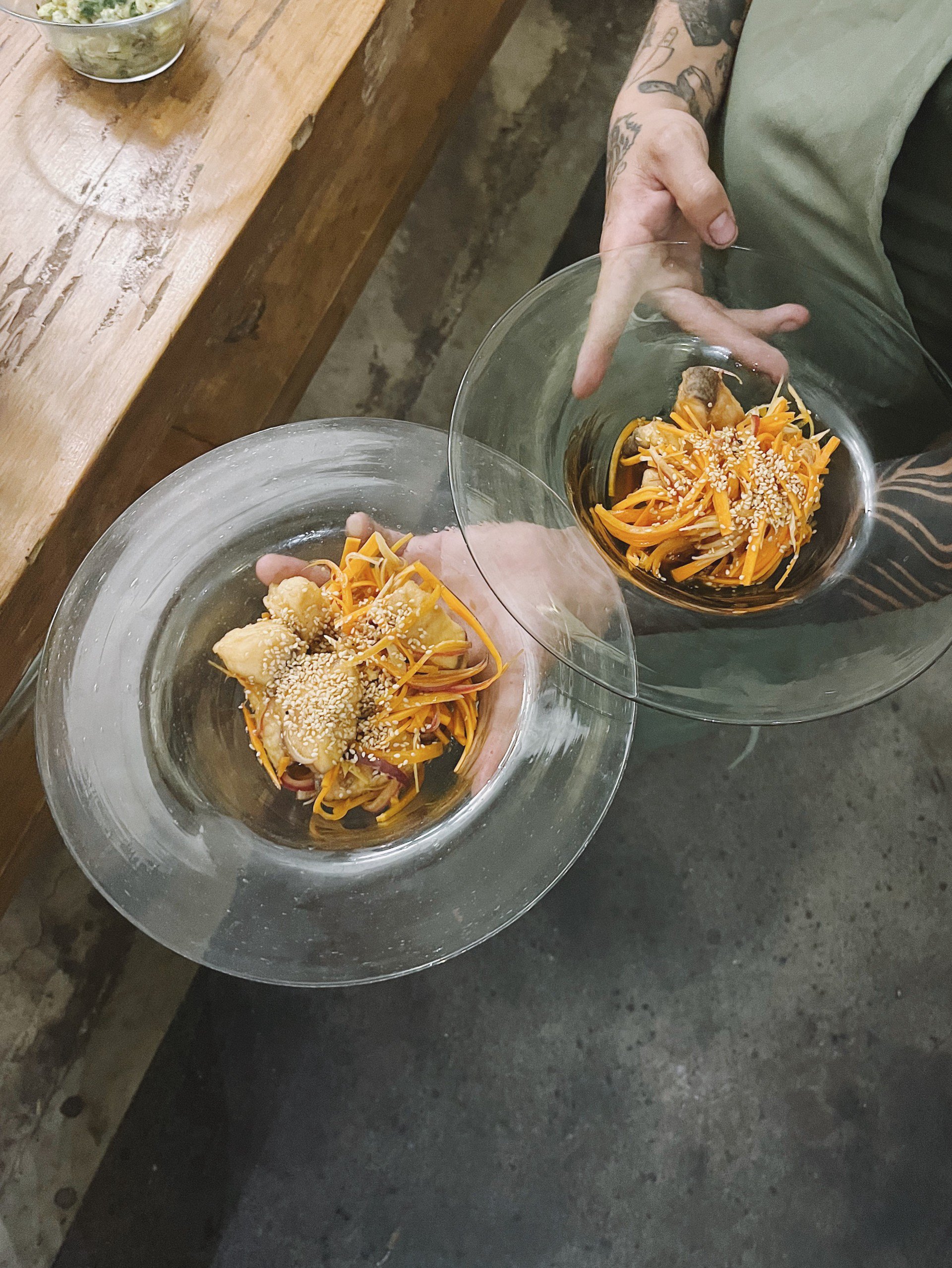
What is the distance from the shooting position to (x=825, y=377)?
1.11m

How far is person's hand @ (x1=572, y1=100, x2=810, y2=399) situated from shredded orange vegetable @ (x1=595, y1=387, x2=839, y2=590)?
0.09 metres

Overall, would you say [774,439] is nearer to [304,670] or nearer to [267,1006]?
[304,670]

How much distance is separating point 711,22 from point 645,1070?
2.00 meters

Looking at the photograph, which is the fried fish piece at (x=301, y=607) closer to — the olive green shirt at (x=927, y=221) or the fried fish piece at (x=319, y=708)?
the fried fish piece at (x=319, y=708)

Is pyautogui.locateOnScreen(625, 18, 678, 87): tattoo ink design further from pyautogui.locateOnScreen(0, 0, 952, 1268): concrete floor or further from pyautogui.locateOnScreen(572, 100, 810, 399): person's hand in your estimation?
pyautogui.locateOnScreen(0, 0, 952, 1268): concrete floor

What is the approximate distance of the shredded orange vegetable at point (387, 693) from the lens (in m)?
1.13

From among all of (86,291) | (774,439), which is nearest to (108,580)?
(86,291)

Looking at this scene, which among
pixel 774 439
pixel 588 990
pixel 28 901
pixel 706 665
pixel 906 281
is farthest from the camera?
pixel 588 990

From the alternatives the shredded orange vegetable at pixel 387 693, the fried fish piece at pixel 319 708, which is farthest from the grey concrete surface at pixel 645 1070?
the fried fish piece at pixel 319 708

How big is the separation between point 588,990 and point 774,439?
134 cm

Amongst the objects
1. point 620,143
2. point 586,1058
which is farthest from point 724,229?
point 586,1058

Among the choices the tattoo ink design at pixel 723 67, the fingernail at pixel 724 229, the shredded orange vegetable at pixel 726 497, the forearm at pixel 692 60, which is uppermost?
the forearm at pixel 692 60

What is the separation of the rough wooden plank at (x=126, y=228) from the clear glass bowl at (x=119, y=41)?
0.03m

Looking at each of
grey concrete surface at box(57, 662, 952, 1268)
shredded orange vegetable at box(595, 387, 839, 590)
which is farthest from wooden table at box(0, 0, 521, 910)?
grey concrete surface at box(57, 662, 952, 1268)
